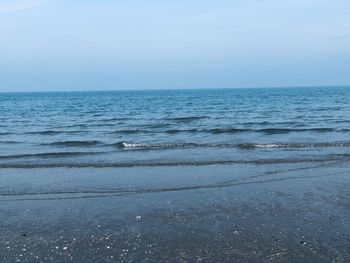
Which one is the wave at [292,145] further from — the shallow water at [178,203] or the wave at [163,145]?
the wave at [163,145]

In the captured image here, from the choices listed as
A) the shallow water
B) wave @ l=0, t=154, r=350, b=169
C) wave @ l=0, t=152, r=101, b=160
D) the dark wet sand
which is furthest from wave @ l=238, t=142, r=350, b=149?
wave @ l=0, t=152, r=101, b=160

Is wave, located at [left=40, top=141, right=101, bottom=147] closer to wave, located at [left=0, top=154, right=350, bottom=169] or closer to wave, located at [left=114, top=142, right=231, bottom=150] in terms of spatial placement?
wave, located at [left=114, top=142, right=231, bottom=150]

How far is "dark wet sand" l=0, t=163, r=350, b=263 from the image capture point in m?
8.20

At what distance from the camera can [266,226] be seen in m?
9.52

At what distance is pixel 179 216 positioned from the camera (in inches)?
411

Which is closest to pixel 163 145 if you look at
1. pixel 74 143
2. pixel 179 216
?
pixel 74 143

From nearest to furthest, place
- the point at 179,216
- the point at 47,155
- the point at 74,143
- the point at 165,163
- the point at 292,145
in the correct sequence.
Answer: the point at 179,216 → the point at 165,163 → the point at 47,155 → the point at 292,145 → the point at 74,143

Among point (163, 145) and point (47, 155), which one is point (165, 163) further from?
point (47, 155)

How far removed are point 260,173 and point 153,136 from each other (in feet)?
46.7

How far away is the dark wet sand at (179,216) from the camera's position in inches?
323

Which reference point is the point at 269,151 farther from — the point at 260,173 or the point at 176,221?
the point at 176,221

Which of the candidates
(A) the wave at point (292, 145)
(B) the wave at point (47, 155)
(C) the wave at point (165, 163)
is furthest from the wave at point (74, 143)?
(A) the wave at point (292, 145)

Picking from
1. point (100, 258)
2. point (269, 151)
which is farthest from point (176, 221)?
point (269, 151)

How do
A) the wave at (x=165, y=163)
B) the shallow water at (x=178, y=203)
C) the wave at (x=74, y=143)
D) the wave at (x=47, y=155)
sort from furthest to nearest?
the wave at (x=74, y=143), the wave at (x=47, y=155), the wave at (x=165, y=163), the shallow water at (x=178, y=203)
